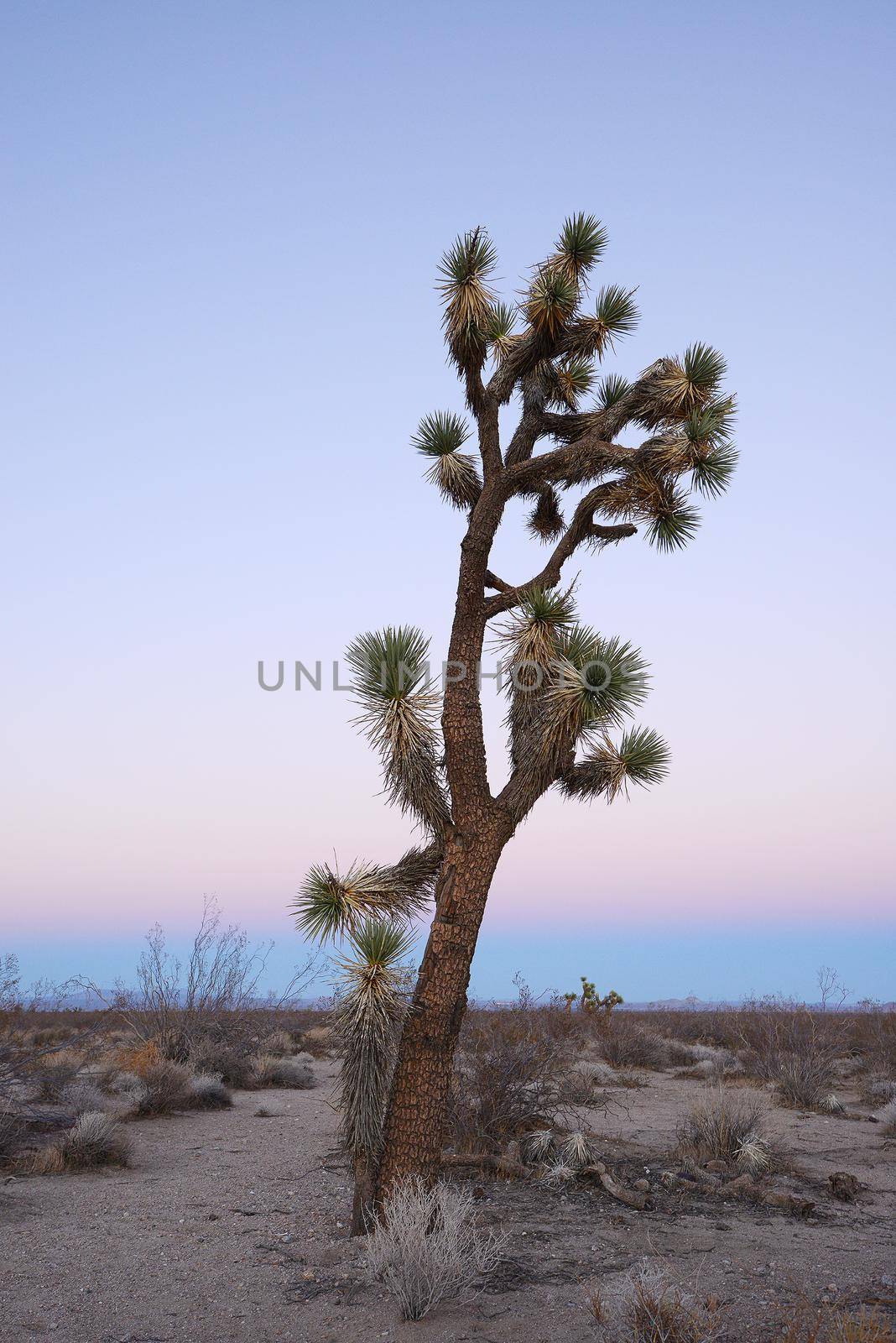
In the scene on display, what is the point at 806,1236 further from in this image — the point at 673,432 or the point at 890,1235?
the point at 673,432

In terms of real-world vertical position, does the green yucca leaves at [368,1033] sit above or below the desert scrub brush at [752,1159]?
above

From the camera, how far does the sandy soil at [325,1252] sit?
15.1ft

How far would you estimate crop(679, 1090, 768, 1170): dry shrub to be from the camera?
7883 mm

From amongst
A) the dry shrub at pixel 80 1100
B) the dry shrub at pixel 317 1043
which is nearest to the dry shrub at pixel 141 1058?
the dry shrub at pixel 80 1100

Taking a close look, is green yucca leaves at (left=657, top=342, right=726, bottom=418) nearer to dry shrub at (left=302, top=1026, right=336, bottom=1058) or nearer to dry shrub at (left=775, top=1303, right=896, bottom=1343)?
dry shrub at (left=775, top=1303, right=896, bottom=1343)

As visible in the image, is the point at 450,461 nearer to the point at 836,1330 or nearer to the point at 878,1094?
the point at 836,1330

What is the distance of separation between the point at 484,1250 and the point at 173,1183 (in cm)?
335

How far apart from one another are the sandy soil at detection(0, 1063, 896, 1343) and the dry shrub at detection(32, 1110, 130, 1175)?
0.61 feet

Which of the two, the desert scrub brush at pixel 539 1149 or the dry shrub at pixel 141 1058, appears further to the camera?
the dry shrub at pixel 141 1058

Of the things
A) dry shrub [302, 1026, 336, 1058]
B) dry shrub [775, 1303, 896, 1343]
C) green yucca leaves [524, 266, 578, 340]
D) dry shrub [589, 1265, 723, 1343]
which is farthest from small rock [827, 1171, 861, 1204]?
dry shrub [302, 1026, 336, 1058]

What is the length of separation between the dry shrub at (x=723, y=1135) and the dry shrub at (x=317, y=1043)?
10.5 m

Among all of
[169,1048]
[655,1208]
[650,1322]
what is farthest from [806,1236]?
[169,1048]

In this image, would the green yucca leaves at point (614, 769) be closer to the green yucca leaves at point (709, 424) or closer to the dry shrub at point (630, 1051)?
the green yucca leaves at point (709, 424)

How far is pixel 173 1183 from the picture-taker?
7391mm
